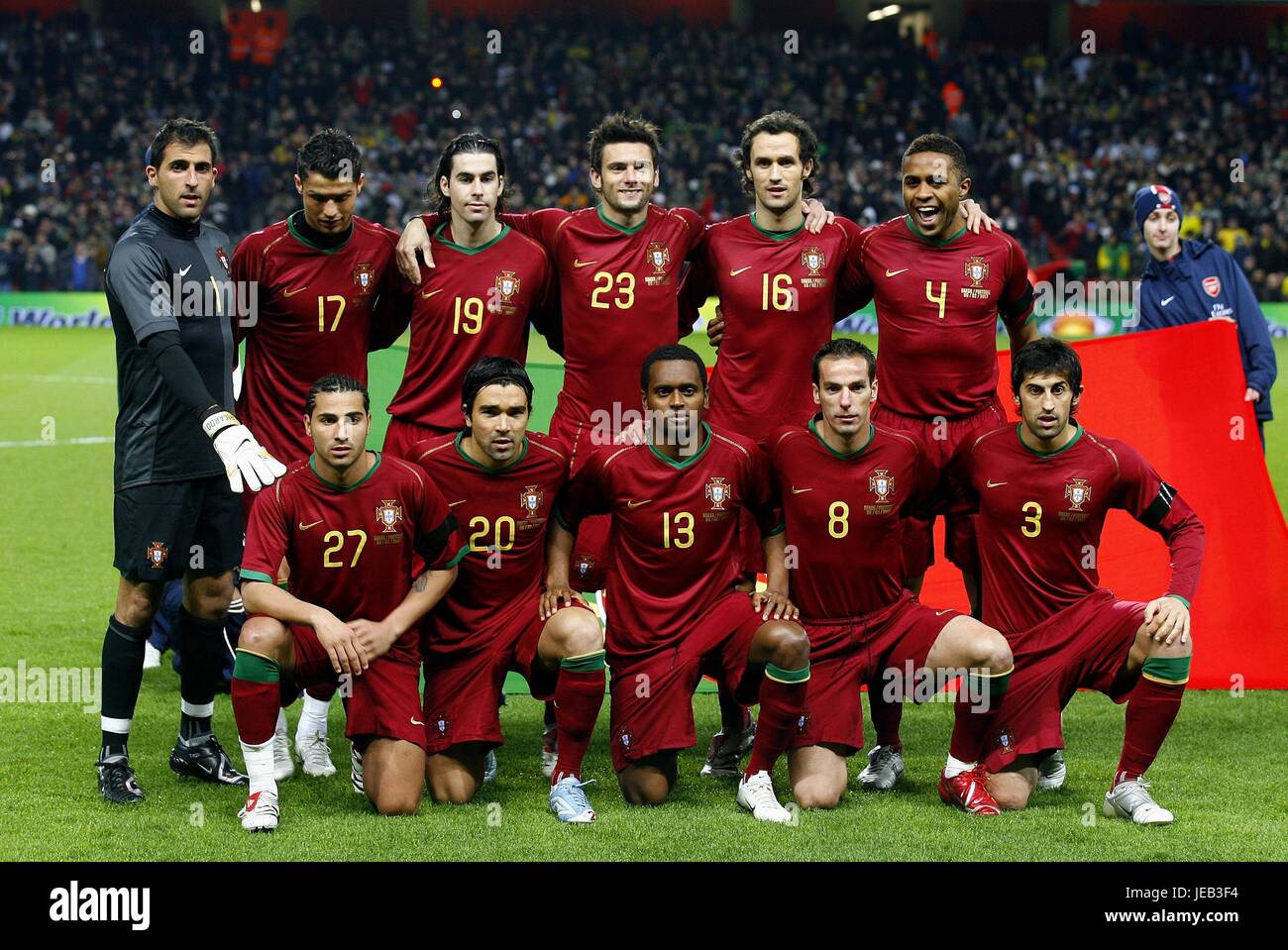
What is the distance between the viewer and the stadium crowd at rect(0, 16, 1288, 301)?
2766 cm

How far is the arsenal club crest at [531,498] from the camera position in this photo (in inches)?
209

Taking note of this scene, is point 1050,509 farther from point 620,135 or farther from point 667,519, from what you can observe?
point 620,135

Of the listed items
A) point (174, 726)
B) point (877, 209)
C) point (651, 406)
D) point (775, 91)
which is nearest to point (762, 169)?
point (651, 406)

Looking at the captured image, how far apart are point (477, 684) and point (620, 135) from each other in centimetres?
207

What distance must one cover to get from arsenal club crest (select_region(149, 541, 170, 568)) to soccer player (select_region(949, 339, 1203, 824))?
277 cm

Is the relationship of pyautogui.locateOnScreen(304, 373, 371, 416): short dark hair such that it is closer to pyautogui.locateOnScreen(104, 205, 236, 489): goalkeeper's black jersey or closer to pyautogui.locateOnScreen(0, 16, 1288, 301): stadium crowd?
pyautogui.locateOnScreen(104, 205, 236, 489): goalkeeper's black jersey

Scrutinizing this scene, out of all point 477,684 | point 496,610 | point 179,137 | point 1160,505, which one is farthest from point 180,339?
point 1160,505

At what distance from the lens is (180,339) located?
5117 mm

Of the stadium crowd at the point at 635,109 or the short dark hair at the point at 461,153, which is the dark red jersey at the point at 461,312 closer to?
the short dark hair at the point at 461,153

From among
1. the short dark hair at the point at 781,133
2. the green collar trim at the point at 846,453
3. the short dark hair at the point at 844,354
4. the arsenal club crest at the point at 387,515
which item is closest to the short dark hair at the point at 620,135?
the short dark hair at the point at 781,133

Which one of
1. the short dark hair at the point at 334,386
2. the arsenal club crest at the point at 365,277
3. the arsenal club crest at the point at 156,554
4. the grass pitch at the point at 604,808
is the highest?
the arsenal club crest at the point at 365,277

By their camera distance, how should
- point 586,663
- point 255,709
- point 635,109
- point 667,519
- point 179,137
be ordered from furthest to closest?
point 635,109
point 667,519
point 179,137
point 586,663
point 255,709

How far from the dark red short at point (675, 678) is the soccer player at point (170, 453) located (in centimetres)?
136
